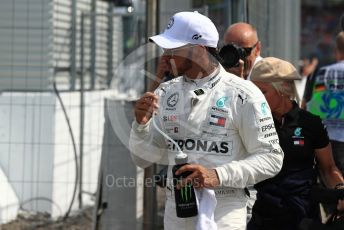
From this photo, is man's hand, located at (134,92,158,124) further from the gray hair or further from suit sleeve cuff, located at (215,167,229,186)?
the gray hair

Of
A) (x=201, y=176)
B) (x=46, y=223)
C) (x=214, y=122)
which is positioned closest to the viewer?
(x=201, y=176)

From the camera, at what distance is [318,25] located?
35969 mm

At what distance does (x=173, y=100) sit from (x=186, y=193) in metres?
0.51

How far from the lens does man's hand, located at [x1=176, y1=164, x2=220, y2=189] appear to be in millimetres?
3344

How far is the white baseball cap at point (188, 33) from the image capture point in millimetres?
3512

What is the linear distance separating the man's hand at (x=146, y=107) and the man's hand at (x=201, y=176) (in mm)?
360

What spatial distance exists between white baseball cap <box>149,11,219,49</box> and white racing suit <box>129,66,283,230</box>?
7.2 inches

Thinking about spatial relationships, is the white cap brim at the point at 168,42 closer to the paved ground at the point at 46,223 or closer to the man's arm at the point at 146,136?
the man's arm at the point at 146,136

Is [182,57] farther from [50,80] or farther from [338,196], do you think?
[50,80]

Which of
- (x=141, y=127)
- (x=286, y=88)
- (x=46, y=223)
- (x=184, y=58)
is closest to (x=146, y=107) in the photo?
(x=141, y=127)

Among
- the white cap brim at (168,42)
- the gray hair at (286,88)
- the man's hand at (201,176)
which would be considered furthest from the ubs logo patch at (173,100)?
the gray hair at (286,88)

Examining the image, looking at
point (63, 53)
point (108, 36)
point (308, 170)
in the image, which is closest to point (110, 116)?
point (308, 170)

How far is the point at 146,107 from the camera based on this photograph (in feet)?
11.6

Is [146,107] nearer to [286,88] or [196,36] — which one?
[196,36]
